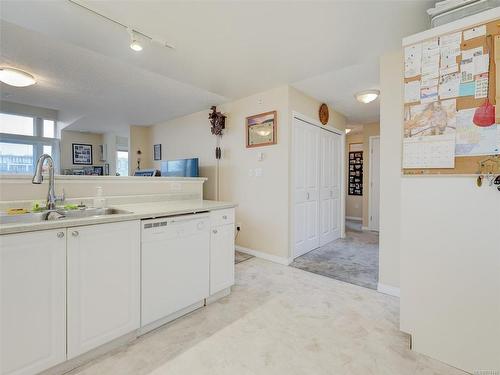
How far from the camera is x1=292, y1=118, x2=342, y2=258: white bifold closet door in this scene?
3.44 meters

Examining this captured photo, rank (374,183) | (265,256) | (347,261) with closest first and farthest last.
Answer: (347,261), (265,256), (374,183)

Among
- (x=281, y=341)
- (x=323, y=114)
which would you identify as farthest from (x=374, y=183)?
(x=281, y=341)

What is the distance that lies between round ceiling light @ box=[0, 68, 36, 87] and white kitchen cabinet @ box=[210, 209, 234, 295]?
9.73 feet

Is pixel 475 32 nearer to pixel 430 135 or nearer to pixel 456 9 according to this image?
pixel 456 9

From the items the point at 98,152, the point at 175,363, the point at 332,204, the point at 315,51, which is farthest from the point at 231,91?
the point at 98,152

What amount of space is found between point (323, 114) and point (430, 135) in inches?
102

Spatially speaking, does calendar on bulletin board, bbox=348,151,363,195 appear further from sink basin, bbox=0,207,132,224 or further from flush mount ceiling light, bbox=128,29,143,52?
sink basin, bbox=0,207,132,224

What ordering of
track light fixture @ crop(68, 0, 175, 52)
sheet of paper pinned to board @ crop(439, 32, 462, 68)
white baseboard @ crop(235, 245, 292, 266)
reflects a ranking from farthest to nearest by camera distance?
white baseboard @ crop(235, 245, 292, 266) < track light fixture @ crop(68, 0, 175, 52) < sheet of paper pinned to board @ crop(439, 32, 462, 68)

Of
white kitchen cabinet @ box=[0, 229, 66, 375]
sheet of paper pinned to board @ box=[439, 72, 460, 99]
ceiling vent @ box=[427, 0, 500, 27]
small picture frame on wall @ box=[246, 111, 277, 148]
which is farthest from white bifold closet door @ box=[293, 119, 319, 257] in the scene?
white kitchen cabinet @ box=[0, 229, 66, 375]

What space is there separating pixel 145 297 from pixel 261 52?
245 centimetres

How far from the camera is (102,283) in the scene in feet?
4.74

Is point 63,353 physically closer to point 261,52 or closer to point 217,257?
point 217,257

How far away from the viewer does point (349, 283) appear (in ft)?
8.49

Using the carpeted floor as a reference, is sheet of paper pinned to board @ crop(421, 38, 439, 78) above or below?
above
